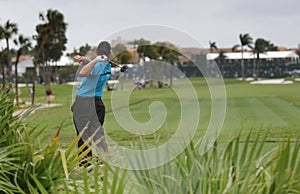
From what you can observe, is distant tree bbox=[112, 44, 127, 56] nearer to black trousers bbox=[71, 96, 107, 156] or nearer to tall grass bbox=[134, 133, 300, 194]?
black trousers bbox=[71, 96, 107, 156]

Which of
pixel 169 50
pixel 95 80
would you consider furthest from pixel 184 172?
pixel 169 50

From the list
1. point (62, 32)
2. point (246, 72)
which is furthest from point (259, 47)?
point (62, 32)

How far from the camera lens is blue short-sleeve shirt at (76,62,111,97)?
275 inches

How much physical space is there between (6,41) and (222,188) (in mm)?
39709

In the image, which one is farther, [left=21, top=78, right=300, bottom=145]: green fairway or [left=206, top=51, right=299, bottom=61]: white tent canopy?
[left=206, top=51, right=299, bottom=61]: white tent canopy

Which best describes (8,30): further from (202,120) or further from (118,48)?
(118,48)

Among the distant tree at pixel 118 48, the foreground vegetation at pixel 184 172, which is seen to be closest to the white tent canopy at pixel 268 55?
the distant tree at pixel 118 48

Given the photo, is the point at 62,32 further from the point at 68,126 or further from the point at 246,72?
the point at 68,126

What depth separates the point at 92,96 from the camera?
7199mm

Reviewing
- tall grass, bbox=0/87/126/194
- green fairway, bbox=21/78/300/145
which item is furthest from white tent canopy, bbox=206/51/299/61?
tall grass, bbox=0/87/126/194

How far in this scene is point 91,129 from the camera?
707cm

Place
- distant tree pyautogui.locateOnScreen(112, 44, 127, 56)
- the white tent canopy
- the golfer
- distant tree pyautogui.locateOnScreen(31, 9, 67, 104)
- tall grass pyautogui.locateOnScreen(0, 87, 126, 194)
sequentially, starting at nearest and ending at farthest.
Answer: tall grass pyautogui.locateOnScreen(0, 87, 126, 194) → the golfer → distant tree pyautogui.locateOnScreen(112, 44, 127, 56) → distant tree pyautogui.locateOnScreen(31, 9, 67, 104) → the white tent canopy

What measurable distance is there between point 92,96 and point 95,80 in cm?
24

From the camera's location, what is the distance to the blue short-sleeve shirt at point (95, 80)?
22.9ft
